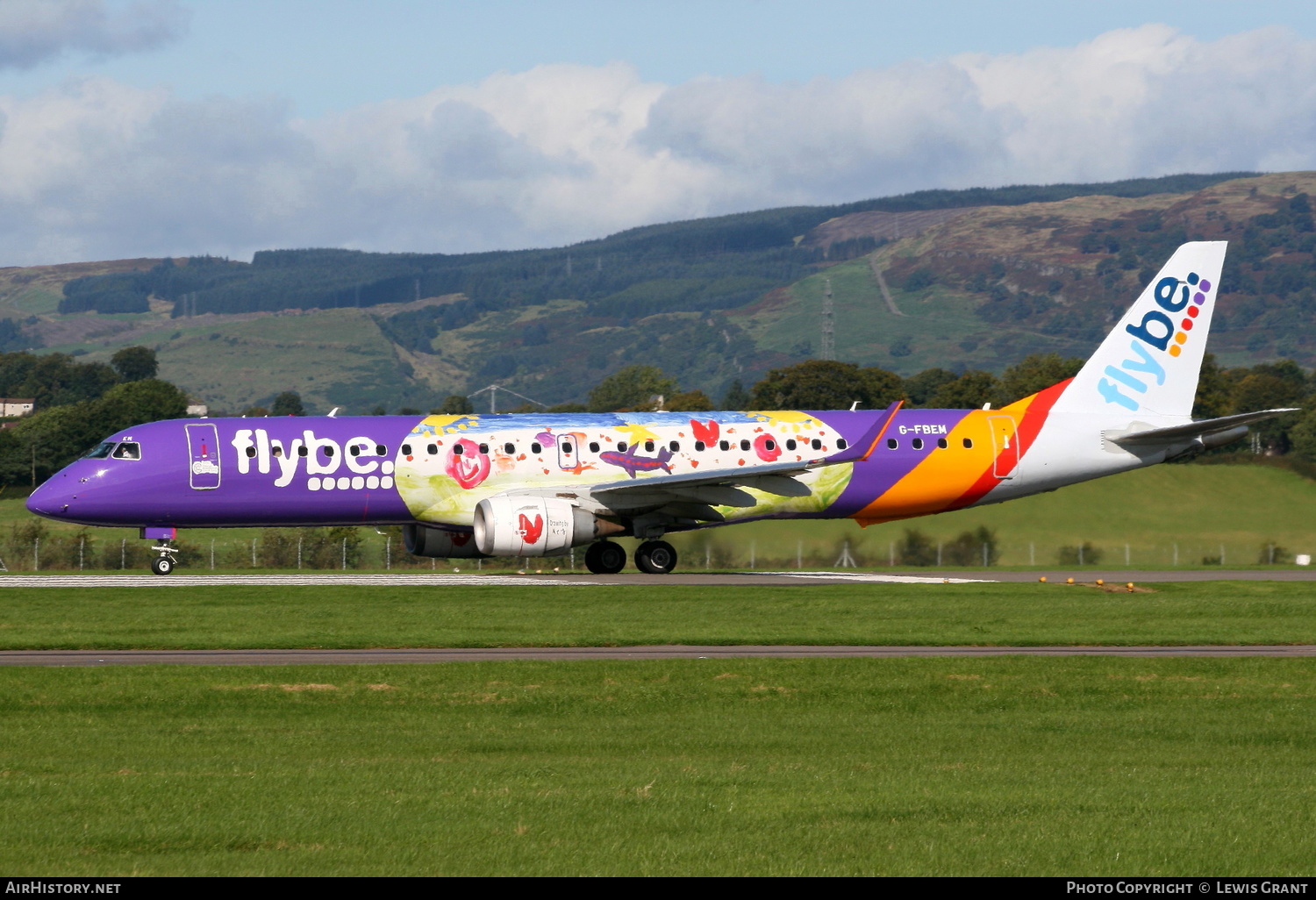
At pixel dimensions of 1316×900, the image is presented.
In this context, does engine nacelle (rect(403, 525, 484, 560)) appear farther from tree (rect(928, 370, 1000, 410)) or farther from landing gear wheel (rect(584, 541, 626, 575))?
tree (rect(928, 370, 1000, 410))

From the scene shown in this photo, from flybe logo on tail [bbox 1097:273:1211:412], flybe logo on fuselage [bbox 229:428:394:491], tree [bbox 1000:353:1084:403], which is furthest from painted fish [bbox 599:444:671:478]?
tree [bbox 1000:353:1084:403]

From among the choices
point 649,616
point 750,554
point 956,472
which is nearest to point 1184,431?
point 956,472

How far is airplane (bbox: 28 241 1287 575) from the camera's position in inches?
1560

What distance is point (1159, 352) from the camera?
1815 inches

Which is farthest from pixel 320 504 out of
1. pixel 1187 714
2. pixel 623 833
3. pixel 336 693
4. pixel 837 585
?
pixel 623 833

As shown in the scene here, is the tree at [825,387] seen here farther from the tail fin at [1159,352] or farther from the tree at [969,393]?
the tail fin at [1159,352]

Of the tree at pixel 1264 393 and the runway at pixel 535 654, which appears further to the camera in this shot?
the tree at pixel 1264 393

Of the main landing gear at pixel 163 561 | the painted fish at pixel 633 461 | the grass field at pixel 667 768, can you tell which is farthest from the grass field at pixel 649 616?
the main landing gear at pixel 163 561

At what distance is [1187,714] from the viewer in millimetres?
18578

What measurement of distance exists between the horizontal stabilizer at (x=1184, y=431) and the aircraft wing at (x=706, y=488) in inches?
285

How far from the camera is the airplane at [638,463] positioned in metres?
39.6

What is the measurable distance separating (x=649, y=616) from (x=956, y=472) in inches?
656

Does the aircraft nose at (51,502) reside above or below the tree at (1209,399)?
below
